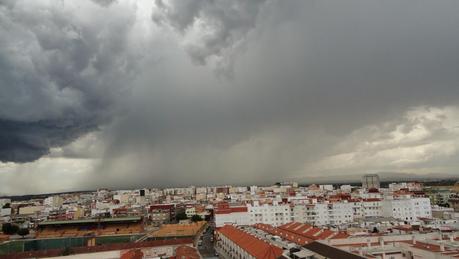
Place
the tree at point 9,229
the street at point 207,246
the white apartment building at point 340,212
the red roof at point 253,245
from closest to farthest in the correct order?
the red roof at point 253,245 < the street at point 207,246 < the white apartment building at point 340,212 < the tree at point 9,229

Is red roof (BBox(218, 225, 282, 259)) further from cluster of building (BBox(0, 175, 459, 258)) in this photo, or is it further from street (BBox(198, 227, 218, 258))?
street (BBox(198, 227, 218, 258))

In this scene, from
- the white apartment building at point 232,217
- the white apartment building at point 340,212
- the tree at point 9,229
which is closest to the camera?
the white apartment building at point 232,217

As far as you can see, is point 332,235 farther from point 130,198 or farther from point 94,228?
point 130,198

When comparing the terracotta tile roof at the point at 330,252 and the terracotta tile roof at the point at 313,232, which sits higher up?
the terracotta tile roof at the point at 330,252

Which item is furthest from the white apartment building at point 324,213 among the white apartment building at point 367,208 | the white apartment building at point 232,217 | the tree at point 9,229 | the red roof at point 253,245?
the tree at point 9,229

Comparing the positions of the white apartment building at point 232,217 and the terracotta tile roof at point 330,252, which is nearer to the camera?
the terracotta tile roof at point 330,252

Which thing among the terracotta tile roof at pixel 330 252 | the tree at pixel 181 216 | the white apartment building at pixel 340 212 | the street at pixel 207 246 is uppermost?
the terracotta tile roof at pixel 330 252

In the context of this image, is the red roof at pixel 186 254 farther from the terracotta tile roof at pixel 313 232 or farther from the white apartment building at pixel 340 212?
the white apartment building at pixel 340 212
